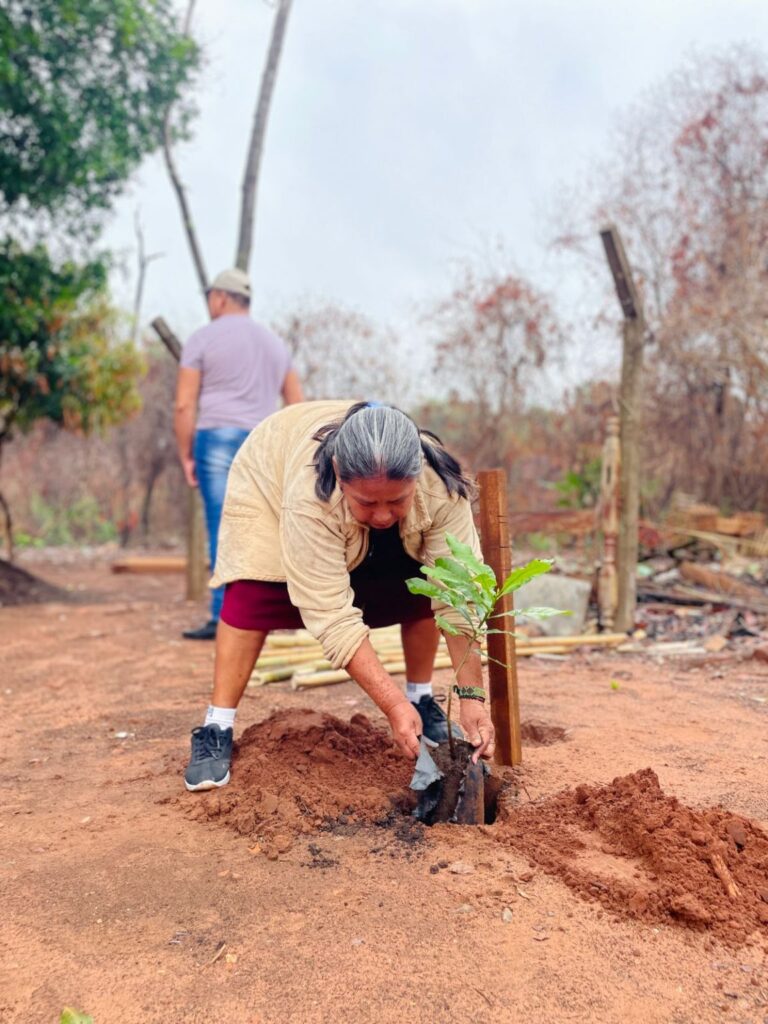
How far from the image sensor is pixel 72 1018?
4.91 ft

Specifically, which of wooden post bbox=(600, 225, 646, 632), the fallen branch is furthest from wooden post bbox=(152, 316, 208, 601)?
the fallen branch

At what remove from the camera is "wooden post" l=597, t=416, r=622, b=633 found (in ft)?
17.1

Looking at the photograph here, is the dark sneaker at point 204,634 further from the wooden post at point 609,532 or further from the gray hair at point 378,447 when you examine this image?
the gray hair at point 378,447

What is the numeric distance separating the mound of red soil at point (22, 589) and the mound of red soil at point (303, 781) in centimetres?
496

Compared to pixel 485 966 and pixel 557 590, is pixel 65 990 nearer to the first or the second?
pixel 485 966

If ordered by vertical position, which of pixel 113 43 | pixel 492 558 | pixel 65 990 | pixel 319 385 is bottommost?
pixel 65 990

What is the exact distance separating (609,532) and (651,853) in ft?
11.0

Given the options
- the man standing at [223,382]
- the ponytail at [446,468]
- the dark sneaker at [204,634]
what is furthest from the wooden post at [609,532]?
the ponytail at [446,468]

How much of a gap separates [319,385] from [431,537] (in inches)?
382

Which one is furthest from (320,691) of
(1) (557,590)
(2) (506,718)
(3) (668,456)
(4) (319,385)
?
(4) (319,385)

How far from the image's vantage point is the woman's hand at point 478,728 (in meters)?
2.29

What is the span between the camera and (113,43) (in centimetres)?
705

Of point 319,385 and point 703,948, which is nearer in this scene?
point 703,948

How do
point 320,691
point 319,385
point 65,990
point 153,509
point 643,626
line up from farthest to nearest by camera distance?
point 153,509
point 319,385
point 643,626
point 320,691
point 65,990
